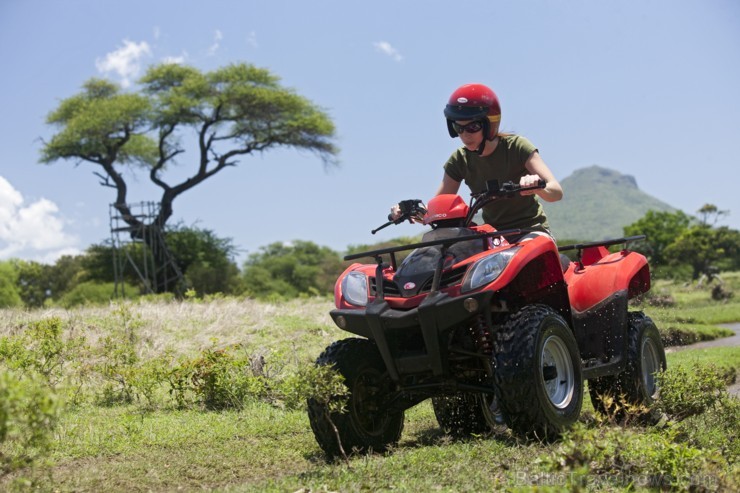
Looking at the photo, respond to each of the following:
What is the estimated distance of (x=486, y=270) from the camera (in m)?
5.18

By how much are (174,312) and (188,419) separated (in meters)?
6.90

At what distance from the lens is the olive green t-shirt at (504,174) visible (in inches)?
254

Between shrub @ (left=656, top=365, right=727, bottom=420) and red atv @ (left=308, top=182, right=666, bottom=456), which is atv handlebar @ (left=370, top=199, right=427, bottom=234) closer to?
red atv @ (left=308, top=182, right=666, bottom=456)

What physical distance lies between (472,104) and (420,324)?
188 cm

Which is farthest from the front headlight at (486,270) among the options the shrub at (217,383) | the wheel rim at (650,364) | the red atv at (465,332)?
the shrub at (217,383)

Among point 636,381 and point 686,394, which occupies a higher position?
point 636,381

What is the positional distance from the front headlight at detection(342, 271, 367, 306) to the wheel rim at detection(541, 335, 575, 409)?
4.01 ft

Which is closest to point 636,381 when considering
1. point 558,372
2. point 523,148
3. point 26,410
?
point 558,372

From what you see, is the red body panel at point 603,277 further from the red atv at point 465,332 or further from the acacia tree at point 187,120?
the acacia tree at point 187,120

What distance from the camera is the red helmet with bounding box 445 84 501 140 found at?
6.20 m

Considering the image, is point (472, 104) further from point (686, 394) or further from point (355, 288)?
point (686, 394)

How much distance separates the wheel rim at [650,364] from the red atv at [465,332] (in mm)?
552

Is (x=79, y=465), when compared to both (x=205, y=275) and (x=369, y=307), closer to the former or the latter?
(x=369, y=307)

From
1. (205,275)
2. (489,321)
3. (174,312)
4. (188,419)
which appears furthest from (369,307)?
(205,275)
